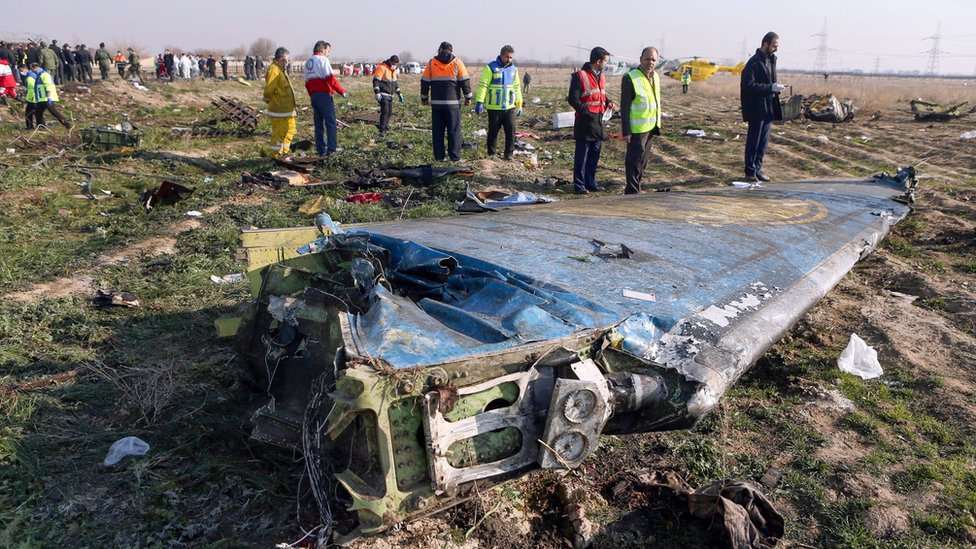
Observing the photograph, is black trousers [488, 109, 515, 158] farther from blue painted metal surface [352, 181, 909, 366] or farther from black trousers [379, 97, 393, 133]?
blue painted metal surface [352, 181, 909, 366]

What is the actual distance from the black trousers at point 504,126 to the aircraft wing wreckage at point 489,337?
18.7ft

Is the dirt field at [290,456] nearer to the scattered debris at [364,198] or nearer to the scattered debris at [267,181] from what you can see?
the scattered debris at [364,198]

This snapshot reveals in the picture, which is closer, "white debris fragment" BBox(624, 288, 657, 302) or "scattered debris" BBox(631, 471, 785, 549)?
"scattered debris" BBox(631, 471, 785, 549)

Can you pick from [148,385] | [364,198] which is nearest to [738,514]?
[148,385]

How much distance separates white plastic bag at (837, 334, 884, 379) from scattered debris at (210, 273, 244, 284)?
175 inches

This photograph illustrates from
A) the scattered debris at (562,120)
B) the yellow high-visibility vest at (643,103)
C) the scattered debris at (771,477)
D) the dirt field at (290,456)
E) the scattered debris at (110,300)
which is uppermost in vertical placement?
the yellow high-visibility vest at (643,103)

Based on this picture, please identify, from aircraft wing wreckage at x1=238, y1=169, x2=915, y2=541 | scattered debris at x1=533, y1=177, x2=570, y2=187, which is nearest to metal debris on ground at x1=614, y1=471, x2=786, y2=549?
aircraft wing wreckage at x1=238, y1=169, x2=915, y2=541

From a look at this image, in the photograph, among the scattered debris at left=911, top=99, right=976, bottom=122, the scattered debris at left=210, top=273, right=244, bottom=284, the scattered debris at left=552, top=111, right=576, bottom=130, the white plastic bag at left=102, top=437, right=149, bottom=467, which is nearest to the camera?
the white plastic bag at left=102, top=437, right=149, bottom=467

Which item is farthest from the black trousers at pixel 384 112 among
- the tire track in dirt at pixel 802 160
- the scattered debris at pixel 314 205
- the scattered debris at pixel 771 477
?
the scattered debris at pixel 771 477

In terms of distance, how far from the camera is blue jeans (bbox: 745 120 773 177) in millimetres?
8392

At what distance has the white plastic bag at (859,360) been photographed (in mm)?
3807

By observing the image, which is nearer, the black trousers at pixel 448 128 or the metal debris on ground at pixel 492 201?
the metal debris on ground at pixel 492 201

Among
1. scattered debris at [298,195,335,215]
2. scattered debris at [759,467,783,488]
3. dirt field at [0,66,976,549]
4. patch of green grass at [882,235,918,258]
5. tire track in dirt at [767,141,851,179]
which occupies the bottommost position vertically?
scattered debris at [759,467,783,488]

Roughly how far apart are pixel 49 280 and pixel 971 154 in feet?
46.1
